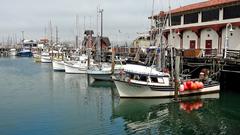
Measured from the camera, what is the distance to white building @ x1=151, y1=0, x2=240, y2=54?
40906 millimetres

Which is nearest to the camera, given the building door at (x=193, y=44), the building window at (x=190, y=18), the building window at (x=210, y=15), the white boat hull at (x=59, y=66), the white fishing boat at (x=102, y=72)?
the building window at (x=210, y=15)

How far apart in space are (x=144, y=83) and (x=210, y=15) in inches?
711

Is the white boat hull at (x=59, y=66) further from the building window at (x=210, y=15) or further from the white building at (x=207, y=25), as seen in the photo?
the building window at (x=210, y=15)

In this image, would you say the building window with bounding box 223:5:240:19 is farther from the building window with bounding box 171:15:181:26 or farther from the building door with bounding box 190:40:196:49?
the building window with bounding box 171:15:181:26

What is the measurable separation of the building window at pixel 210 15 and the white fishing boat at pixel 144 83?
15274 mm

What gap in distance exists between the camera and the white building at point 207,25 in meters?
40.9

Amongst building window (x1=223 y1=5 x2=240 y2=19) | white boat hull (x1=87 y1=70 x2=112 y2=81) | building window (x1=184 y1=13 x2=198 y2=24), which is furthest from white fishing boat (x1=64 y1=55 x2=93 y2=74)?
building window (x1=223 y1=5 x2=240 y2=19)

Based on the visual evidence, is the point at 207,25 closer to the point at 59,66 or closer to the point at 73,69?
the point at 73,69

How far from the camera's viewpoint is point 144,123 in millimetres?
24719

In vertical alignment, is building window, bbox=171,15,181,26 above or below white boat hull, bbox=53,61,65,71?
above

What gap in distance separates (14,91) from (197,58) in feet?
71.3

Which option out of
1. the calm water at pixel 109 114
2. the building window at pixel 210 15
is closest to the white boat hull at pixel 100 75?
the calm water at pixel 109 114

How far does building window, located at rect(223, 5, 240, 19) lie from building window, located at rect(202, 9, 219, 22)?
1.38 meters

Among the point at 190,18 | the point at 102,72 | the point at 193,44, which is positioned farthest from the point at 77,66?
the point at 190,18
